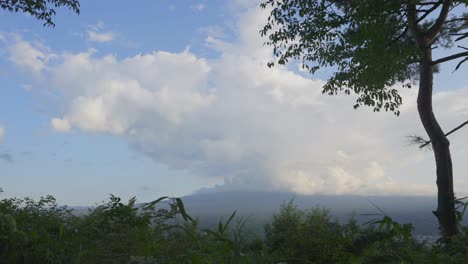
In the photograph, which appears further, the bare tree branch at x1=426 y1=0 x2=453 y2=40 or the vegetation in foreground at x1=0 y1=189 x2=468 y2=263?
the bare tree branch at x1=426 y1=0 x2=453 y2=40

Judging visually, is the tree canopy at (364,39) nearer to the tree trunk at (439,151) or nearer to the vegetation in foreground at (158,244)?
the tree trunk at (439,151)

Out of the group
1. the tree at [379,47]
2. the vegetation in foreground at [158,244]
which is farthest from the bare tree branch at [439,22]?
the vegetation in foreground at [158,244]

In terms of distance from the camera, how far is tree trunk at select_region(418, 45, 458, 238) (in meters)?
14.5

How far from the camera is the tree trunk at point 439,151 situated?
47.5ft

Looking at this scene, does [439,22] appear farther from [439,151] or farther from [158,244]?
[158,244]

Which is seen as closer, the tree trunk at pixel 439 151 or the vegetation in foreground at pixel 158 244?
the vegetation in foreground at pixel 158 244

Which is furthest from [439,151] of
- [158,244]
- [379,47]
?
[158,244]

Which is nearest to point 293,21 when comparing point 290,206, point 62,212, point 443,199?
point 290,206

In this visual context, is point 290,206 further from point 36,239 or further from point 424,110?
point 36,239

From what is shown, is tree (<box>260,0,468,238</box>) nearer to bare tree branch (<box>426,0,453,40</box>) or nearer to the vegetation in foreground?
bare tree branch (<box>426,0,453,40</box>)

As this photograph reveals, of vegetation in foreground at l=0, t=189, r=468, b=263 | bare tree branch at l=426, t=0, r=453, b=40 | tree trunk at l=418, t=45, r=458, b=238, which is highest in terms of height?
bare tree branch at l=426, t=0, r=453, b=40

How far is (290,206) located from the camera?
12.9 m

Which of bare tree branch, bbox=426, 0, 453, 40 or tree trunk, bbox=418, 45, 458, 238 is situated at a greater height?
bare tree branch, bbox=426, 0, 453, 40

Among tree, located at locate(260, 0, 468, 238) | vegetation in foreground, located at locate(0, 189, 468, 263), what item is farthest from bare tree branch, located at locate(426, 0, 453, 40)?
vegetation in foreground, located at locate(0, 189, 468, 263)
